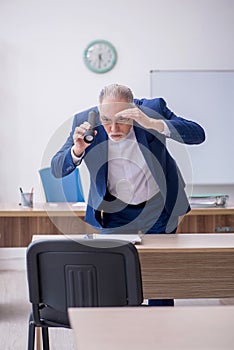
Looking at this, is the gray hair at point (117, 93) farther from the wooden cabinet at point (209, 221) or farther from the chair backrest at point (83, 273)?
the wooden cabinet at point (209, 221)

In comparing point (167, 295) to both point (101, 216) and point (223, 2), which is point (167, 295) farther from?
point (223, 2)

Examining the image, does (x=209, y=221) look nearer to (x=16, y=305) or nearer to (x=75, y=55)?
(x=16, y=305)

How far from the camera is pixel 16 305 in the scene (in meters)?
4.89

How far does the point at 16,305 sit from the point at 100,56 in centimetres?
243

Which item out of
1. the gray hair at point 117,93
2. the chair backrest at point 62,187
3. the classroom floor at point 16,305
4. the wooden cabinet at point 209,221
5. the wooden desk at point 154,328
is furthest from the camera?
the chair backrest at point 62,187

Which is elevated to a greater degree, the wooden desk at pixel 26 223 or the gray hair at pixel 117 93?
the gray hair at pixel 117 93

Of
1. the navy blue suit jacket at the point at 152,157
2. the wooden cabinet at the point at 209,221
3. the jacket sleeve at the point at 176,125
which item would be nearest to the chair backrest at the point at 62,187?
the wooden cabinet at the point at 209,221

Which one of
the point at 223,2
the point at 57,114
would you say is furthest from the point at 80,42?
the point at 223,2

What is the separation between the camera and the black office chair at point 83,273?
97.4 inches

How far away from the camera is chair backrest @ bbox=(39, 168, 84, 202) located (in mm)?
5379

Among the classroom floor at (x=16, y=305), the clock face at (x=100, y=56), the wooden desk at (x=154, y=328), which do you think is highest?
the clock face at (x=100, y=56)

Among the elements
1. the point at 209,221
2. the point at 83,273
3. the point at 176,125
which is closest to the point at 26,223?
the point at 209,221

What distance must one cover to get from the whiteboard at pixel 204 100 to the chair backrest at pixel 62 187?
1.27 m

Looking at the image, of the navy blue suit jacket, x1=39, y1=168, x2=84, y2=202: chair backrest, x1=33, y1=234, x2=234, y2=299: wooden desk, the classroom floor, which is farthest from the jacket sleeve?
x1=39, y1=168, x2=84, y2=202: chair backrest
